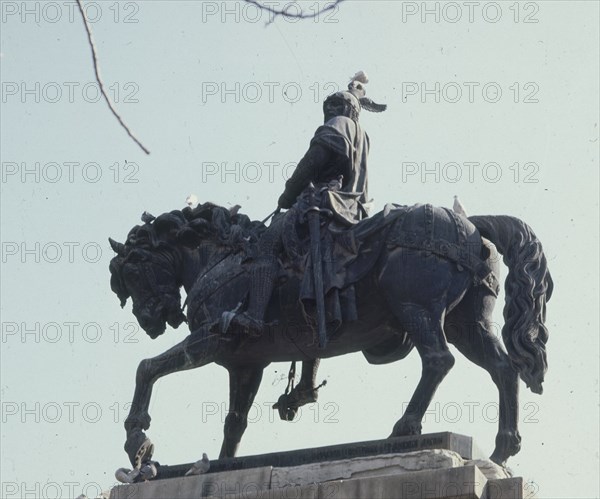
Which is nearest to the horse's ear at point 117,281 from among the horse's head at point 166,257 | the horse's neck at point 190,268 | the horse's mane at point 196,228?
the horse's head at point 166,257

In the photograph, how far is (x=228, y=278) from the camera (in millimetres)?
15938

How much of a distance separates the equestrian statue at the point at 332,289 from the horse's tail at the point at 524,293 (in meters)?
0.01

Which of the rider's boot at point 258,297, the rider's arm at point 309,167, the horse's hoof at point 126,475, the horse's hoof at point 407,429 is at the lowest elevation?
the horse's hoof at point 126,475

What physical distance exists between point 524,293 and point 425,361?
1034 millimetres

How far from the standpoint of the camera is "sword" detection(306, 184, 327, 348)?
1520 centimetres

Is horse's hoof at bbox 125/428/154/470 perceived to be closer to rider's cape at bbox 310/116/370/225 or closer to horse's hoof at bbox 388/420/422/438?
horse's hoof at bbox 388/420/422/438

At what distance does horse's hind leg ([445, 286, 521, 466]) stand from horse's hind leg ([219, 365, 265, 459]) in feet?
6.04

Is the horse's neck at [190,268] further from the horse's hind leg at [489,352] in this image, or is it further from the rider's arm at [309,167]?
the horse's hind leg at [489,352]

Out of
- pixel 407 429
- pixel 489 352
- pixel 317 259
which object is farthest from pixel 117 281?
pixel 489 352

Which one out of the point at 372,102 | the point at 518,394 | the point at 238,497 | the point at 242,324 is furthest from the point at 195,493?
the point at 372,102

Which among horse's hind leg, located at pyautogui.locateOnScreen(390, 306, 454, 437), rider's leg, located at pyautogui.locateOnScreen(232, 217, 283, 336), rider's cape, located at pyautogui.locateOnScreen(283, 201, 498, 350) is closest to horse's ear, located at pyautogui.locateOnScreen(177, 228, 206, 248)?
rider's leg, located at pyautogui.locateOnScreen(232, 217, 283, 336)

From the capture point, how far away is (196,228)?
16.5 meters

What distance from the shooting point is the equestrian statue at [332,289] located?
49.5 ft

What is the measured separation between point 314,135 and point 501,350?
8.82 feet
